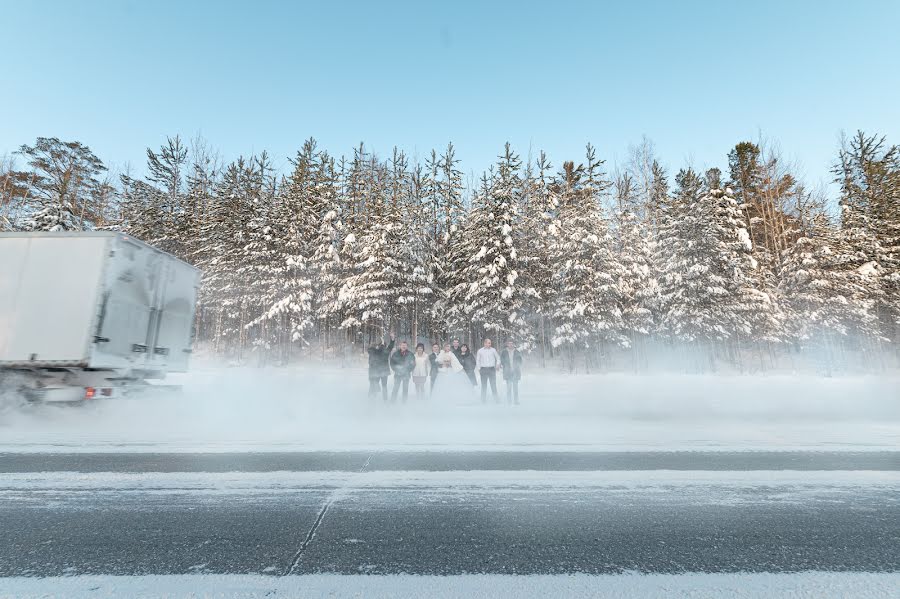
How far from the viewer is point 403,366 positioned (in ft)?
35.9

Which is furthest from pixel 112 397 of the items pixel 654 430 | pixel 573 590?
pixel 654 430

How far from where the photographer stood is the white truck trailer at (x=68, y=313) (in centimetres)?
700

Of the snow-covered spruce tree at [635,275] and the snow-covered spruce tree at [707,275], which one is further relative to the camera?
the snow-covered spruce tree at [635,275]

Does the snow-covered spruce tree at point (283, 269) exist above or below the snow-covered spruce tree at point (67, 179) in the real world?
below

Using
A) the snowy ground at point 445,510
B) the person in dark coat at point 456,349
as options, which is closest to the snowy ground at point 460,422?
the snowy ground at point 445,510

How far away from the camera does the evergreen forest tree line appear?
23.7 metres

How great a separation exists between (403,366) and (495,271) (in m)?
12.8

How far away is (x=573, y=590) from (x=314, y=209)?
2860cm

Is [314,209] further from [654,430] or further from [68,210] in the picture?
[654,430]

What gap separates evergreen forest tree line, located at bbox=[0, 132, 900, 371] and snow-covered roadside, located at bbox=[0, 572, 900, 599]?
20.5 meters

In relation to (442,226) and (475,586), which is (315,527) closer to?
(475,586)

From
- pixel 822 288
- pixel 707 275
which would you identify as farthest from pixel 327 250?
pixel 822 288

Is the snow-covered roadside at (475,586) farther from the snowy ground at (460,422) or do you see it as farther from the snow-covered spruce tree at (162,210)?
the snow-covered spruce tree at (162,210)

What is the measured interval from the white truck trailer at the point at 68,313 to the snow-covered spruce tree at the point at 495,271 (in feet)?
55.5
